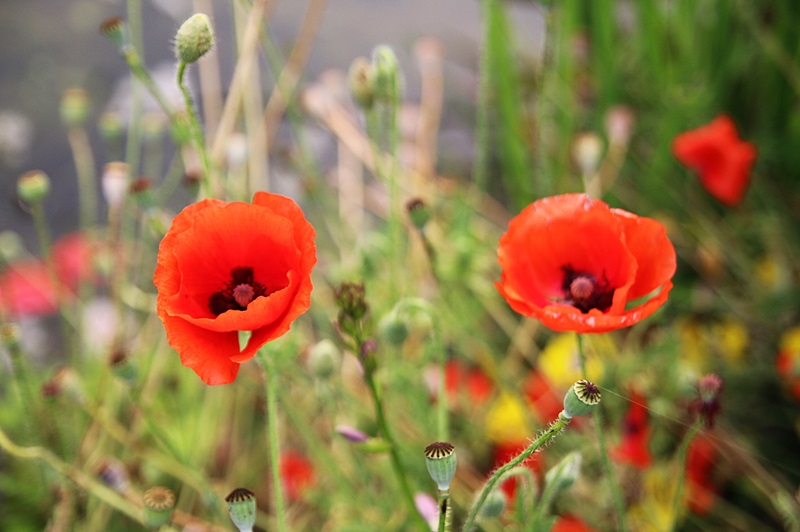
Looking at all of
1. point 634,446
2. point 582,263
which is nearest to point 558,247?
point 582,263

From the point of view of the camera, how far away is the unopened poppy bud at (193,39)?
1.53 feet

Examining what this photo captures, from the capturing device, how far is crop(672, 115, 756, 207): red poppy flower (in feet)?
3.02

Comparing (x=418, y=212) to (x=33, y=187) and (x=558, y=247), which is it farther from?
(x=33, y=187)

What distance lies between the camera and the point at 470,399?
995 mm

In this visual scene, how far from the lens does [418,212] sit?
1.91ft

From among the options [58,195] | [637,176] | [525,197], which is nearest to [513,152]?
[525,197]

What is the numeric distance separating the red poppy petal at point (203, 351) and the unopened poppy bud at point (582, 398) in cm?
17

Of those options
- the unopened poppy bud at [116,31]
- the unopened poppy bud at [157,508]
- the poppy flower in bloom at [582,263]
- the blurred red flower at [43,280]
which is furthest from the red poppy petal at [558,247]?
the blurred red flower at [43,280]

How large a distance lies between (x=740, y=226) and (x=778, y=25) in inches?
11.8

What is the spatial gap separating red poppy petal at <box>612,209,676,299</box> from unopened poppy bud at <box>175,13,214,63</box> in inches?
10.2

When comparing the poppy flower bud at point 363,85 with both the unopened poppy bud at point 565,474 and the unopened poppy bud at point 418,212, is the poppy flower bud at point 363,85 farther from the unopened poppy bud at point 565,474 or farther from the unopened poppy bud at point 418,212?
the unopened poppy bud at point 565,474

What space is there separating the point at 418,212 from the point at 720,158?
0.51 metres

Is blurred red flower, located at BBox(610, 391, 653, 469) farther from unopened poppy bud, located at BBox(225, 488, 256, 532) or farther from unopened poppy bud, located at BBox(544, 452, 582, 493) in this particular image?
unopened poppy bud, located at BBox(225, 488, 256, 532)

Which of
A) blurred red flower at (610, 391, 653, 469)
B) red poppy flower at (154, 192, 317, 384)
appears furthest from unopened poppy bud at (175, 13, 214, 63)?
blurred red flower at (610, 391, 653, 469)
